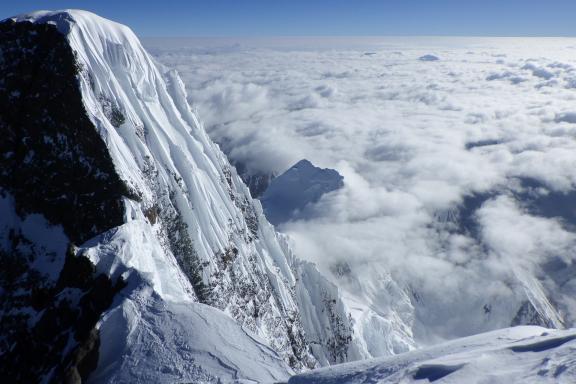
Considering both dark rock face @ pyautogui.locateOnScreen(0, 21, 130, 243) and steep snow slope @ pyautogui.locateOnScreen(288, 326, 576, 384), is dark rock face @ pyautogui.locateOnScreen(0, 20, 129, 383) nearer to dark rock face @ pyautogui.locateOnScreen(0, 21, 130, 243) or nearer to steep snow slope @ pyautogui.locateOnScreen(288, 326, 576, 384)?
dark rock face @ pyautogui.locateOnScreen(0, 21, 130, 243)

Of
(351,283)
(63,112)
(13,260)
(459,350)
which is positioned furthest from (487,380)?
(351,283)

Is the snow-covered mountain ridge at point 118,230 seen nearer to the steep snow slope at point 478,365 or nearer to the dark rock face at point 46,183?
the dark rock face at point 46,183

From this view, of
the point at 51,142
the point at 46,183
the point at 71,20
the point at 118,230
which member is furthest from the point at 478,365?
the point at 71,20

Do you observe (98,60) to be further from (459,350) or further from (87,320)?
(459,350)

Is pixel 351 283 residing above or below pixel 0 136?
below

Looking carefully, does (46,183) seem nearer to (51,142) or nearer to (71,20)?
(51,142)

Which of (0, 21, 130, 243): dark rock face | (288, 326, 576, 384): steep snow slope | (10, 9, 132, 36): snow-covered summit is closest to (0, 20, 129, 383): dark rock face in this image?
(0, 21, 130, 243): dark rock face
